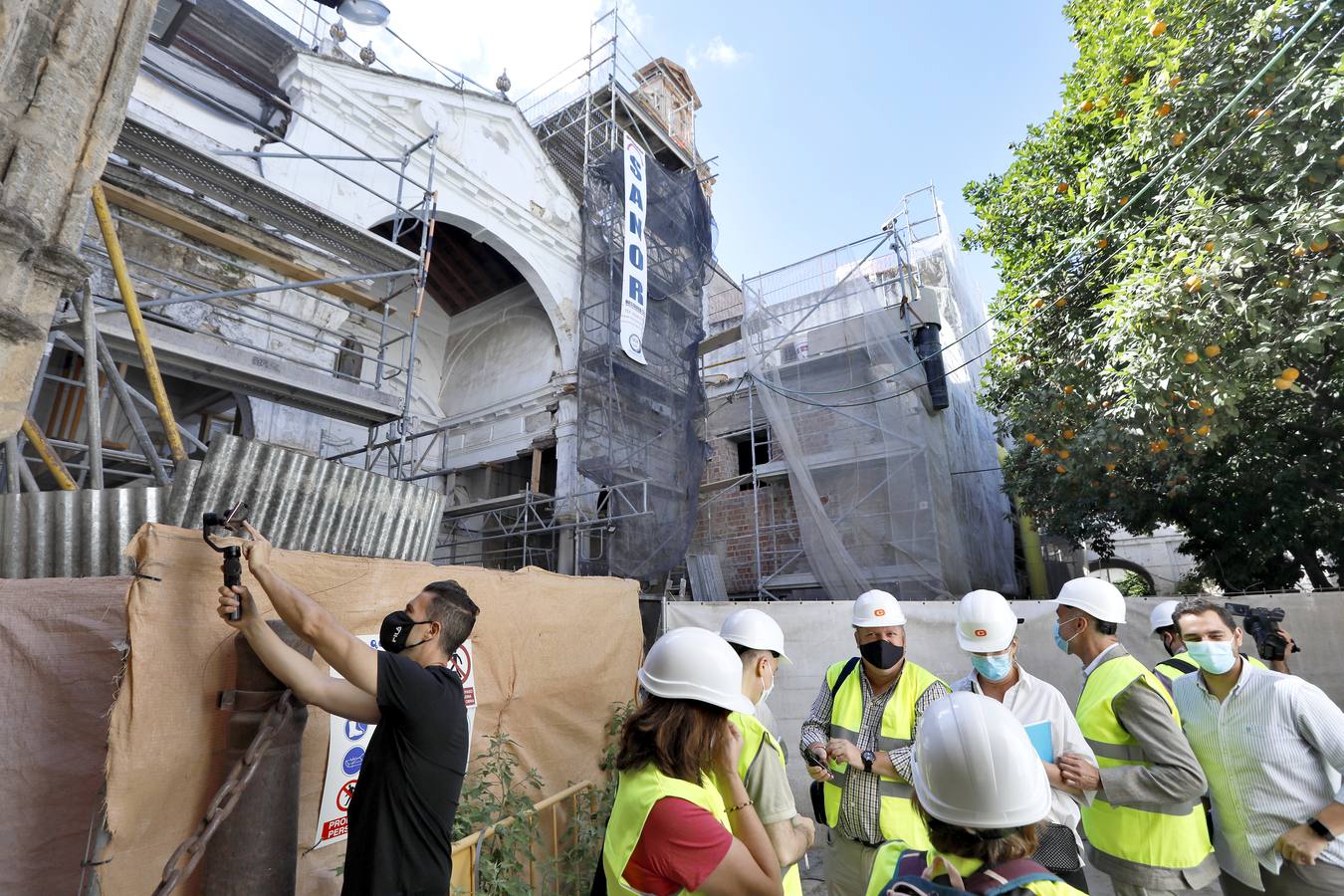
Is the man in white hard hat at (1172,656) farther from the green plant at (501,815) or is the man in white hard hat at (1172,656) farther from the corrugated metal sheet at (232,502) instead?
the corrugated metal sheet at (232,502)

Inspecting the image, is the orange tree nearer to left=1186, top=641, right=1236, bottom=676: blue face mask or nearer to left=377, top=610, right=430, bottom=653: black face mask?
left=1186, top=641, right=1236, bottom=676: blue face mask

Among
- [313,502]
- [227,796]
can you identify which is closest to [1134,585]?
[313,502]

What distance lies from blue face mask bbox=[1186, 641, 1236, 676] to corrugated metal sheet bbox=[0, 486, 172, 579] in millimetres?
5169

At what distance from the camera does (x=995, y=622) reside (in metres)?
3.07

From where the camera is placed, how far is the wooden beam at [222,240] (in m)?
6.03

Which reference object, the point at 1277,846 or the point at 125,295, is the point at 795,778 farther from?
the point at 125,295

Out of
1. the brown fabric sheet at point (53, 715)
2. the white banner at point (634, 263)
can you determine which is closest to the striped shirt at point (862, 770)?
the brown fabric sheet at point (53, 715)

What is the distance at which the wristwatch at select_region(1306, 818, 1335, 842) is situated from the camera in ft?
7.93

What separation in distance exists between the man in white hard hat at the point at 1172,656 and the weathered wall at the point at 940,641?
1.71m

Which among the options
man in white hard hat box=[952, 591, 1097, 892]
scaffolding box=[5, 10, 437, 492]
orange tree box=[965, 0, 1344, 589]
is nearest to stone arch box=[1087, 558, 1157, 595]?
orange tree box=[965, 0, 1344, 589]

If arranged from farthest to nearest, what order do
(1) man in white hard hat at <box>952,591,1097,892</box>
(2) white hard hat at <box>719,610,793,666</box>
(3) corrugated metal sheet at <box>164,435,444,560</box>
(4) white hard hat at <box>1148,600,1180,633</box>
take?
(4) white hard hat at <box>1148,600,1180,633</box>, (3) corrugated metal sheet at <box>164,435,444,560</box>, (2) white hard hat at <box>719,610,793,666</box>, (1) man in white hard hat at <box>952,591,1097,892</box>

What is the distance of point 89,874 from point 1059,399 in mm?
8034

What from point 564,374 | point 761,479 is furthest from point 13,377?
point 761,479

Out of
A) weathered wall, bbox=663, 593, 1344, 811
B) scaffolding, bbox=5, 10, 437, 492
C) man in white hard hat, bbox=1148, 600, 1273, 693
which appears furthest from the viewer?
weathered wall, bbox=663, 593, 1344, 811
